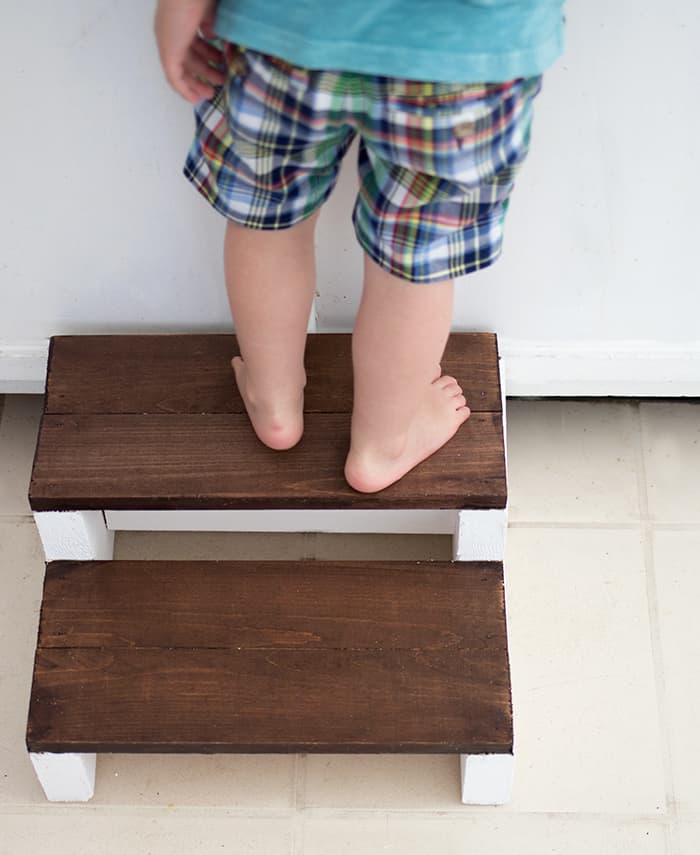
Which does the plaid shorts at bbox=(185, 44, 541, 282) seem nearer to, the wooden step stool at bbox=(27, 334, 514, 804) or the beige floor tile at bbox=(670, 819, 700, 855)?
the wooden step stool at bbox=(27, 334, 514, 804)

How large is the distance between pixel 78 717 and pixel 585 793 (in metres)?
A: 0.64

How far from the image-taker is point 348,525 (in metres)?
1.54

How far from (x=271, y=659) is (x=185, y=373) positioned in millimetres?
392

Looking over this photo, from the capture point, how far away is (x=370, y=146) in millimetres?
1002

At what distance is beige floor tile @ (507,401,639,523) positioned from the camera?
5.37 ft

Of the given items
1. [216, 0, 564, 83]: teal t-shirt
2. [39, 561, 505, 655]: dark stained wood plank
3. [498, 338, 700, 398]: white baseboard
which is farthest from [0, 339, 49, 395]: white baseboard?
[216, 0, 564, 83]: teal t-shirt

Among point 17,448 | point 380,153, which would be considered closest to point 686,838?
point 380,153

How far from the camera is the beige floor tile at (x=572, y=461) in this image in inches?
64.5

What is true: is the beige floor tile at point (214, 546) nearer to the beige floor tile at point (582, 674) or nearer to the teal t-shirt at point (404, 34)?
the beige floor tile at point (582, 674)

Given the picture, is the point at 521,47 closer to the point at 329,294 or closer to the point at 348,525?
the point at 329,294

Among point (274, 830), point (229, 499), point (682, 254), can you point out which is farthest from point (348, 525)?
point (682, 254)

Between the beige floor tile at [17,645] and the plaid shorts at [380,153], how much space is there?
725 millimetres

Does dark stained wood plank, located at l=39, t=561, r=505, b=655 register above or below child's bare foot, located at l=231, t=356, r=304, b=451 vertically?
below

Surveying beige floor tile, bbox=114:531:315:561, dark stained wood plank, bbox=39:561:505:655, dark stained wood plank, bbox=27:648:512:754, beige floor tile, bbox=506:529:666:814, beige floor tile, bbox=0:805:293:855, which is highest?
dark stained wood plank, bbox=39:561:505:655
